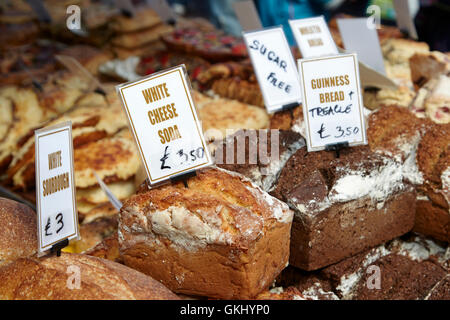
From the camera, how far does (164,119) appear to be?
179 centimetres

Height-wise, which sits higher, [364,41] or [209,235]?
[364,41]

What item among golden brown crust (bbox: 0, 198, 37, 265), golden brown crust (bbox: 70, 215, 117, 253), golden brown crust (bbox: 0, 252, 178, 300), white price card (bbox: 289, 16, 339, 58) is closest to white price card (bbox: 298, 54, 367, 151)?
white price card (bbox: 289, 16, 339, 58)

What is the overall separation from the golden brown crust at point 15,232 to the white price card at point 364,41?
201 centimetres

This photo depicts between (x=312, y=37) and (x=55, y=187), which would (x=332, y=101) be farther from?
(x=55, y=187)

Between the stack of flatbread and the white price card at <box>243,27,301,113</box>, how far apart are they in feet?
6.95

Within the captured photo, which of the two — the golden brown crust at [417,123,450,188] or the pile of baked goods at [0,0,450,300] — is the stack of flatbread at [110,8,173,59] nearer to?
the pile of baked goods at [0,0,450,300]

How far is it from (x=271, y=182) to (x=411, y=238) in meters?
0.79

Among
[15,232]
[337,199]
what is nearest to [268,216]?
[337,199]

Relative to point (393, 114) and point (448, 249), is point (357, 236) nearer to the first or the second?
point (448, 249)

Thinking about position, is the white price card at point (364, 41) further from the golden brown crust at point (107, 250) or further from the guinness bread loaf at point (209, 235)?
the golden brown crust at point (107, 250)

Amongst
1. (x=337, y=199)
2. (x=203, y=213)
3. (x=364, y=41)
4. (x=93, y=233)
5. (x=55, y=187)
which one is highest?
(x=364, y=41)

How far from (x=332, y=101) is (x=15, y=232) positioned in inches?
55.1
